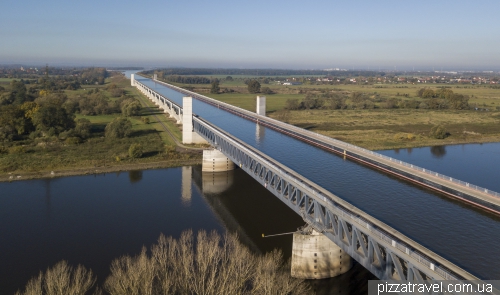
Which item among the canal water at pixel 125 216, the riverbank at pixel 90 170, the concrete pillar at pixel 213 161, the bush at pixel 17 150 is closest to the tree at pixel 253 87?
the riverbank at pixel 90 170

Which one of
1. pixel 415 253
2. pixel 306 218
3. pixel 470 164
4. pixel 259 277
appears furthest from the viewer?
pixel 470 164

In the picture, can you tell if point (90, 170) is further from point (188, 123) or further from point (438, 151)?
point (438, 151)

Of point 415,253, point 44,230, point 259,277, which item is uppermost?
point 415,253

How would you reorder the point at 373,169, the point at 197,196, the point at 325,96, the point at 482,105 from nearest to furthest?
the point at 373,169
the point at 197,196
the point at 482,105
the point at 325,96

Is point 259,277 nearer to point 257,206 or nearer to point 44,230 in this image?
point 257,206

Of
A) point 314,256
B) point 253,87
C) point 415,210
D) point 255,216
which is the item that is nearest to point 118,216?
point 255,216

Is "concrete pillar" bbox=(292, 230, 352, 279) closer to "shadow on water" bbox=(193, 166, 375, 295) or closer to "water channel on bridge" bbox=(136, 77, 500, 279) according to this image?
"shadow on water" bbox=(193, 166, 375, 295)

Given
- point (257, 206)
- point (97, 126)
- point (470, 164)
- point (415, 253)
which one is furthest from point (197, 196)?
point (97, 126)

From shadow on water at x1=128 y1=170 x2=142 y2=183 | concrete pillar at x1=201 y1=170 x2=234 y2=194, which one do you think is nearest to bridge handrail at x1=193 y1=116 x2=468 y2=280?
concrete pillar at x1=201 y1=170 x2=234 y2=194
